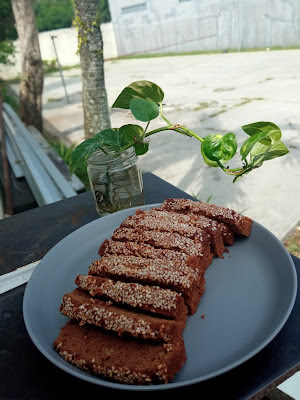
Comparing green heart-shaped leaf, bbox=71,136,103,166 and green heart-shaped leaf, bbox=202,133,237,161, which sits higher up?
green heart-shaped leaf, bbox=202,133,237,161

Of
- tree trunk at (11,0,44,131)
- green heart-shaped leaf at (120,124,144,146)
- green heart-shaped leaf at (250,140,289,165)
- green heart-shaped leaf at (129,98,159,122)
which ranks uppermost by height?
green heart-shaped leaf at (129,98,159,122)

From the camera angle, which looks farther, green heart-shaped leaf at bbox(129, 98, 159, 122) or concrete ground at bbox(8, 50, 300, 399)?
concrete ground at bbox(8, 50, 300, 399)

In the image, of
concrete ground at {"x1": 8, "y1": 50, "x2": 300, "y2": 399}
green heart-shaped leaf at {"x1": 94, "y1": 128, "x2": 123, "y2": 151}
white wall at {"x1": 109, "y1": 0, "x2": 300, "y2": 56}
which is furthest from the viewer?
white wall at {"x1": 109, "y1": 0, "x2": 300, "y2": 56}

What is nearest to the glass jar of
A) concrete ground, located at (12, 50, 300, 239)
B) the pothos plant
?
the pothos plant

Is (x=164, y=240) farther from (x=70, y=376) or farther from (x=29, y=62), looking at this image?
(x=29, y=62)

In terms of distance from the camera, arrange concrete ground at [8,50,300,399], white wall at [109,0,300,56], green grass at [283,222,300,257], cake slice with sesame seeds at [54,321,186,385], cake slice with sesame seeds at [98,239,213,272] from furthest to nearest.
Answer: white wall at [109,0,300,56], concrete ground at [8,50,300,399], green grass at [283,222,300,257], cake slice with sesame seeds at [98,239,213,272], cake slice with sesame seeds at [54,321,186,385]

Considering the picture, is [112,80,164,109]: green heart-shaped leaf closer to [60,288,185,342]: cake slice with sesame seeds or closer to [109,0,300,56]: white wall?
[60,288,185,342]: cake slice with sesame seeds

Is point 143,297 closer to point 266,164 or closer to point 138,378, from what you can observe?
point 138,378
